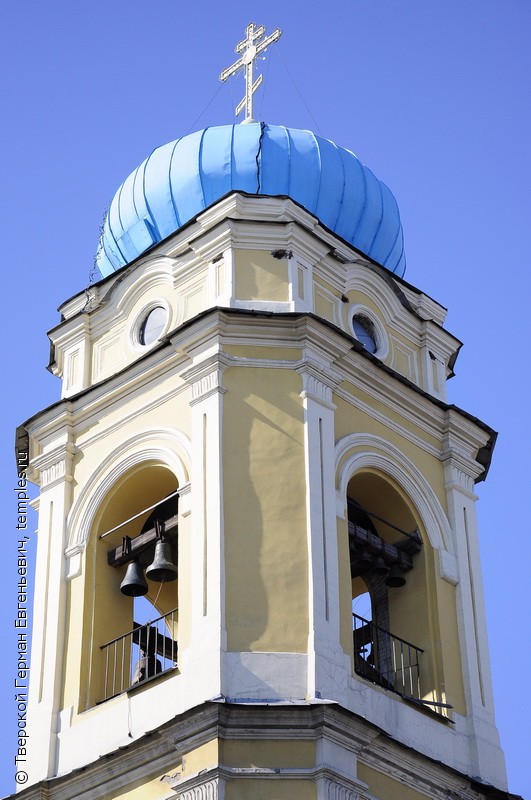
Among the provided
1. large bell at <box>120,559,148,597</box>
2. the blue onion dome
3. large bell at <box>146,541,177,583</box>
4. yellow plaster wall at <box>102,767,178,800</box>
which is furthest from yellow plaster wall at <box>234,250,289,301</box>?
yellow plaster wall at <box>102,767,178,800</box>

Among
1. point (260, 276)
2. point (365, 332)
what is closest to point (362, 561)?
point (365, 332)

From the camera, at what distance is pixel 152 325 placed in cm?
2131

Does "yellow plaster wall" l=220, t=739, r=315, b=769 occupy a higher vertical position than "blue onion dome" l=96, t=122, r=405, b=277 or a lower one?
lower

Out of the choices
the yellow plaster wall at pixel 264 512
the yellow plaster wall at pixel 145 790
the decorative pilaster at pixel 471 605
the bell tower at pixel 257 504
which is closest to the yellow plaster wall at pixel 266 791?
the bell tower at pixel 257 504

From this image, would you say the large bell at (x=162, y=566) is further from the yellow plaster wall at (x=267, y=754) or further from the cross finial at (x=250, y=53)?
the cross finial at (x=250, y=53)

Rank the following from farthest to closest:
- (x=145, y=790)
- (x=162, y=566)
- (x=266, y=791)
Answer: (x=162, y=566) < (x=145, y=790) < (x=266, y=791)

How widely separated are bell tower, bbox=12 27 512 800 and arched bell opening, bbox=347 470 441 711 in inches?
1.0

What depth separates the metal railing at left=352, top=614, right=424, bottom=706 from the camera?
64.1ft

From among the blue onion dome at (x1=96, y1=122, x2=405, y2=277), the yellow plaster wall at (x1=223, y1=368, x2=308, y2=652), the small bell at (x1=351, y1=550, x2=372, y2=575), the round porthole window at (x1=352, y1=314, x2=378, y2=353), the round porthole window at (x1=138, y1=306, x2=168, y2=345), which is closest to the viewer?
the yellow plaster wall at (x1=223, y1=368, x2=308, y2=652)

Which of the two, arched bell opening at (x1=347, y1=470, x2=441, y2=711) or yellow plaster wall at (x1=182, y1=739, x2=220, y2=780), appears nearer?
yellow plaster wall at (x1=182, y1=739, x2=220, y2=780)

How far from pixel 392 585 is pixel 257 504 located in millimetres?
2168

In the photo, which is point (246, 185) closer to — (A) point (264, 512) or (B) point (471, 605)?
(A) point (264, 512)

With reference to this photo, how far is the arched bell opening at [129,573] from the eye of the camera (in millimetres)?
19594

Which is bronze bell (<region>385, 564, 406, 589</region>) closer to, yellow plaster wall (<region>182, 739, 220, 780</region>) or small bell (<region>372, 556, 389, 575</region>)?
small bell (<region>372, 556, 389, 575</region>)
